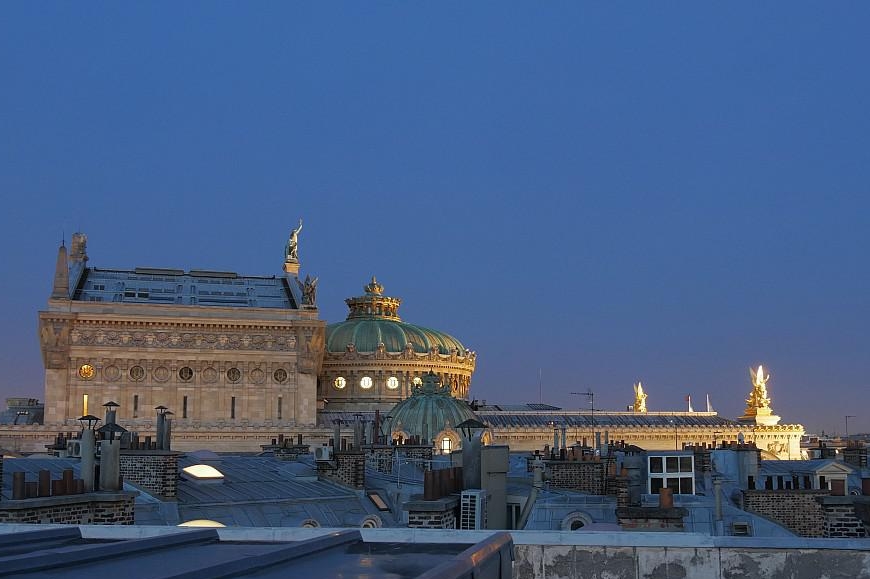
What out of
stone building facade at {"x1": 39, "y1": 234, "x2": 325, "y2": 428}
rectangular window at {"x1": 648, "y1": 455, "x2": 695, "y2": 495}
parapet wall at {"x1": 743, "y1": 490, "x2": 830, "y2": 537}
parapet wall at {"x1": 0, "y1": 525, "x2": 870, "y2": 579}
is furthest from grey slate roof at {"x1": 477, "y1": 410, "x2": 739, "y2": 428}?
parapet wall at {"x1": 0, "y1": 525, "x2": 870, "y2": 579}

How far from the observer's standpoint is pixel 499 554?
9195 millimetres

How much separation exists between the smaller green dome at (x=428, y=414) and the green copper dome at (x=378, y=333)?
36.7 metres

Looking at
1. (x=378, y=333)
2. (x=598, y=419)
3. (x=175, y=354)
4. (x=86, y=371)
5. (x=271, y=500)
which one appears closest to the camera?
(x=271, y=500)

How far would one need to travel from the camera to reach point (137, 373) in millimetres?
106125

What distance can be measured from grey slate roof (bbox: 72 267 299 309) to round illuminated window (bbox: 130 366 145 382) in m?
6.67

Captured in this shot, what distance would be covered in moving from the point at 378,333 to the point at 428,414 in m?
43.8

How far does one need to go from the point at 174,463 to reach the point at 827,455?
4291 centimetres

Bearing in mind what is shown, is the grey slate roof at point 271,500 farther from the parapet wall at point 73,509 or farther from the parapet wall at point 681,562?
the parapet wall at point 681,562

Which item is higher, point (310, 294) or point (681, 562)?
point (310, 294)

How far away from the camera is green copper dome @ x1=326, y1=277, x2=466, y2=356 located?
12619 cm

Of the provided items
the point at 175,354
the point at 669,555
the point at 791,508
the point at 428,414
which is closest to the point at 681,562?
the point at 669,555

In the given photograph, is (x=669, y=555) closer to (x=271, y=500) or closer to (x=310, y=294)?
(x=271, y=500)

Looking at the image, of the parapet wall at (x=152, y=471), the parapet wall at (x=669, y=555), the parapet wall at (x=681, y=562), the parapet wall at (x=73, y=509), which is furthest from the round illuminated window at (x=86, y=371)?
the parapet wall at (x=681, y=562)

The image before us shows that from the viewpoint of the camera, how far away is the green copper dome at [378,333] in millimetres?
126188
